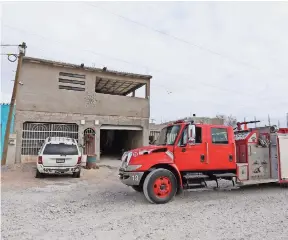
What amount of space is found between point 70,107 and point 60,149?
18.0 feet

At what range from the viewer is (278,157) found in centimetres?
919

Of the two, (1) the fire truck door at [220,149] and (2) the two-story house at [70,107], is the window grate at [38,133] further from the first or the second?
(1) the fire truck door at [220,149]

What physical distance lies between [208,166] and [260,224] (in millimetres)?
2852

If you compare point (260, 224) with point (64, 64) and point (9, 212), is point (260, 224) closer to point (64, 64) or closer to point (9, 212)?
point (9, 212)

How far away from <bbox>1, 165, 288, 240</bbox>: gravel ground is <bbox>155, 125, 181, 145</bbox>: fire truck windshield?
178 cm

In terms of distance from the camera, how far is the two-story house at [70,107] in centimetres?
1582

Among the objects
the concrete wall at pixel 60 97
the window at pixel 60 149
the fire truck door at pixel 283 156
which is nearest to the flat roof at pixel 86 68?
the concrete wall at pixel 60 97

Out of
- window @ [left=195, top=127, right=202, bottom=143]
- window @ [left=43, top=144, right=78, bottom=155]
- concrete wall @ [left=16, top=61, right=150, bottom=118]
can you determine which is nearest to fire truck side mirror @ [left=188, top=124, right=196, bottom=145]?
window @ [left=195, top=127, right=202, bottom=143]

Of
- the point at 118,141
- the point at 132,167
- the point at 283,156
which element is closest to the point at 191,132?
the point at 132,167

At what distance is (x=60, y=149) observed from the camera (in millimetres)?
11844

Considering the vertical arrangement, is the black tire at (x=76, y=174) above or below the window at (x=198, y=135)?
below

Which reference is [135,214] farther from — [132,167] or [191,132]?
[191,132]

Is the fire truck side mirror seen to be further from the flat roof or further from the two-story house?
the flat roof

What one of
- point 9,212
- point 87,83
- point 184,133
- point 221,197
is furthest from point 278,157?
point 87,83
